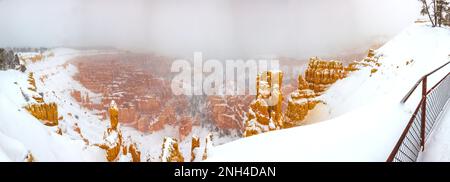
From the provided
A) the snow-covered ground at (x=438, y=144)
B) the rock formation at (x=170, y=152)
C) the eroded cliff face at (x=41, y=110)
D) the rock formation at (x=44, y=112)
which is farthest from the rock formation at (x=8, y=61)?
the snow-covered ground at (x=438, y=144)

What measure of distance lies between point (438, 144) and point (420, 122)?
0.62 m

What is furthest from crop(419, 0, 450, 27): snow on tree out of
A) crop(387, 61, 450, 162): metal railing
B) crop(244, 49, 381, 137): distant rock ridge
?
crop(387, 61, 450, 162): metal railing

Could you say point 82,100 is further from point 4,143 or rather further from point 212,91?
point 4,143

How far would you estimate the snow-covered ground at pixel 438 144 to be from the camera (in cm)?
641

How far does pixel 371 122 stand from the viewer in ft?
27.7

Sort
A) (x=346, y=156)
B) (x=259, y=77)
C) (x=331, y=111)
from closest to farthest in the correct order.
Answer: (x=346, y=156), (x=331, y=111), (x=259, y=77)

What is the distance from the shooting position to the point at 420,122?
7215mm

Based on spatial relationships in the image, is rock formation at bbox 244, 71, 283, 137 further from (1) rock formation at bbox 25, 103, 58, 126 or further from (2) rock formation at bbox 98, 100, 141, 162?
(1) rock formation at bbox 25, 103, 58, 126

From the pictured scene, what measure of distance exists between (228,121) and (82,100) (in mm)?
57531

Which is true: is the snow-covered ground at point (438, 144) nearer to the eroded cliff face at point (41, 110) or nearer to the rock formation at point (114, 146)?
the eroded cliff face at point (41, 110)

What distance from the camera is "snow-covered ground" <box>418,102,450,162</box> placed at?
252 inches

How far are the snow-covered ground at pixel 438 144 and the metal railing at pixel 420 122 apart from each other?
0.41 feet
